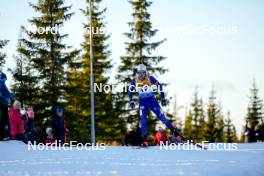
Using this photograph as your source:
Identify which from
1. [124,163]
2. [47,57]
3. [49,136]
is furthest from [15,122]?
[47,57]

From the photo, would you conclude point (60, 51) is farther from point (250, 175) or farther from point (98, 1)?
point (250, 175)

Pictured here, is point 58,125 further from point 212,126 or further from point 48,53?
point 212,126

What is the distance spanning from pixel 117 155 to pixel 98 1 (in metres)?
26.6

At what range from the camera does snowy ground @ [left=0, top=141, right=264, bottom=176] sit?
23.3ft

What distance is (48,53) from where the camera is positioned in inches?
1124

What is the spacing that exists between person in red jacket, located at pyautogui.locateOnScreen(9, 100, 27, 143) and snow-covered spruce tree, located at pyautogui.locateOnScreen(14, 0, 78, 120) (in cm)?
1475

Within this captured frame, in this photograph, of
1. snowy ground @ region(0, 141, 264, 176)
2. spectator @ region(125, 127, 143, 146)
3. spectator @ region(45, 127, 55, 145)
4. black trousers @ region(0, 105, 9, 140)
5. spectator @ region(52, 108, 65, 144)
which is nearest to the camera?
snowy ground @ region(0, 141, 264, 176)

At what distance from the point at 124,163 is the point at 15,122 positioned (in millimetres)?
5067

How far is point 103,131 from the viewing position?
101ft

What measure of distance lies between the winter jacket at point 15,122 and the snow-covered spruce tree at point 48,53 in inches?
584

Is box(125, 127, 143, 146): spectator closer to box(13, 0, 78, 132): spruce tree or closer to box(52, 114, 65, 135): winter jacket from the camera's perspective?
box(52, 114, 65, 135): winter jacket

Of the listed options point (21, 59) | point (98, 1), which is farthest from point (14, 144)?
point (21, 59)

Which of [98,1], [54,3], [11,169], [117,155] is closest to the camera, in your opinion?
[11,169]

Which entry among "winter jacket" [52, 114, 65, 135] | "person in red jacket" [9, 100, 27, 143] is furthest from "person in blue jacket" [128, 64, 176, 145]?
"winter jacket" [52, 114, 65, 135]
